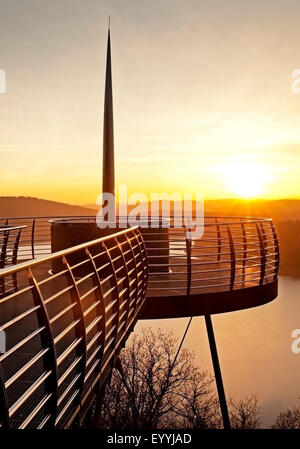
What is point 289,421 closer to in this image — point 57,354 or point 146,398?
point 146,398

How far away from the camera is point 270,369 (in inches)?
1886

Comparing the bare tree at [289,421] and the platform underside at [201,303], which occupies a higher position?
the platform underside at [201,303]

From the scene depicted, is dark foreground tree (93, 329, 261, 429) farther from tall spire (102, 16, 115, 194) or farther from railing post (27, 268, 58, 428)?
railing post (27, 268, 58, 428)

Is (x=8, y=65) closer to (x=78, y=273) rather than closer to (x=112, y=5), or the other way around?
(x=112, y=5)

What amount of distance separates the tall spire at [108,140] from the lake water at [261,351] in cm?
3553

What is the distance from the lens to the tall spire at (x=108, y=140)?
10219 mm

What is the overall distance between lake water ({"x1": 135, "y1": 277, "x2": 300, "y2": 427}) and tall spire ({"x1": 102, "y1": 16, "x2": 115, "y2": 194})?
35.5 m

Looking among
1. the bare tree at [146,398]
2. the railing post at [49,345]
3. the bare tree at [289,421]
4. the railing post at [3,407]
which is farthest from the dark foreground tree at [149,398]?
the railing post at [3,407]

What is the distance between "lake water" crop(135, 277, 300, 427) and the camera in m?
43.0

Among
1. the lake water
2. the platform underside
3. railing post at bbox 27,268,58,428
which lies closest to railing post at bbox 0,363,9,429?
railing post at bbox 27,268,58,428

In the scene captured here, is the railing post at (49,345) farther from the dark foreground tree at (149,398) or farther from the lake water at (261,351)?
the lake water at (261,351)

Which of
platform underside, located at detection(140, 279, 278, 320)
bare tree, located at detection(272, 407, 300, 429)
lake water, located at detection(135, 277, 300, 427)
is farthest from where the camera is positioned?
lake water, located at detection(135, 277, 300, 427)

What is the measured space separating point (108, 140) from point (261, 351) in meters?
46.8

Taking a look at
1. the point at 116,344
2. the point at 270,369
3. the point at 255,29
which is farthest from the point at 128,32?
the point at 270,369
